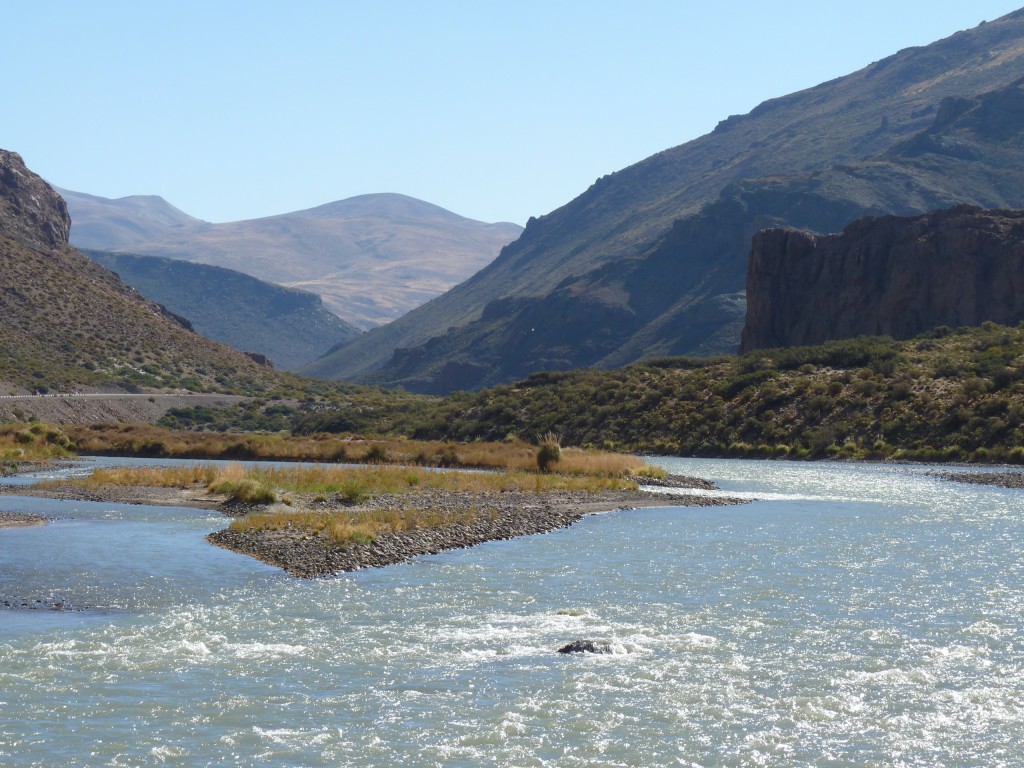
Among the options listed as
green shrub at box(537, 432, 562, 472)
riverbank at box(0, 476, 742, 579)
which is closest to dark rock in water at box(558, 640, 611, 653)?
riverbank at box(0, 476, 742, 579)

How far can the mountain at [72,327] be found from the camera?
356 ft

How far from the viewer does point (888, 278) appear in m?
119

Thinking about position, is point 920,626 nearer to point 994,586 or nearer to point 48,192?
point 994,586

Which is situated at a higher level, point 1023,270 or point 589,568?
point 1023,270

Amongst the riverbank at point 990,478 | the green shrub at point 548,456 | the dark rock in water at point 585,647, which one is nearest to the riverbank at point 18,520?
the dark rock in water at point 585,647

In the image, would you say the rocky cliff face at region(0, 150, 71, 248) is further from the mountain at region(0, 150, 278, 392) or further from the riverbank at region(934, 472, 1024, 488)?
the riverbank at region(934, 472, 1024, 488)

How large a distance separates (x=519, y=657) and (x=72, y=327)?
107410mm

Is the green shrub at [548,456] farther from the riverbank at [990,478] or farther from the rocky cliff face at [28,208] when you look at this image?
the rocky cliff face at [28,208]

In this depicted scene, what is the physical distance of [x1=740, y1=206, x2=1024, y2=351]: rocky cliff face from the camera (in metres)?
111

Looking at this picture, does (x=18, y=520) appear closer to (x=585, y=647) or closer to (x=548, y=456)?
(x=585, y=647)

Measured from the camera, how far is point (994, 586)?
943 inches

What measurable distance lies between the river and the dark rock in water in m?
0.30

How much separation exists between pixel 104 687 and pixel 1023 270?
105 m

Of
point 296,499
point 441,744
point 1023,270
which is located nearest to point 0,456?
point 296,499
